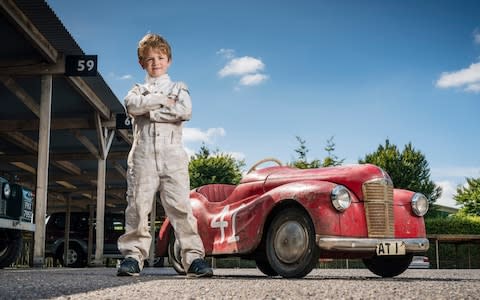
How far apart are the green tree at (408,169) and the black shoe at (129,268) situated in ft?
108

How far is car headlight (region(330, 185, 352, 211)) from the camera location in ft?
16.8

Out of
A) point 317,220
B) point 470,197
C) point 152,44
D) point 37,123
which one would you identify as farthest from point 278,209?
point 470,197

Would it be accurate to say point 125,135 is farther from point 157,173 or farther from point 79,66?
point 157,173

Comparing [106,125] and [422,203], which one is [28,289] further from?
[106,125]

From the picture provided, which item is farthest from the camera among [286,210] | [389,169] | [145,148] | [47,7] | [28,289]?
[389,169]

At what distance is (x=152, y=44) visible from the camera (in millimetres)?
5059

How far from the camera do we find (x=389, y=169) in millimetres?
37562

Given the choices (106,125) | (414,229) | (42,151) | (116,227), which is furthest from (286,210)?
(116,227)

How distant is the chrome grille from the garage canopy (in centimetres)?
542

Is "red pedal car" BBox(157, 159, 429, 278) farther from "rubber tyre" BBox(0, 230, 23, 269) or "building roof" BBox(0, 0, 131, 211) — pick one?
"building roof" BBox(0, 0, 131, 211)

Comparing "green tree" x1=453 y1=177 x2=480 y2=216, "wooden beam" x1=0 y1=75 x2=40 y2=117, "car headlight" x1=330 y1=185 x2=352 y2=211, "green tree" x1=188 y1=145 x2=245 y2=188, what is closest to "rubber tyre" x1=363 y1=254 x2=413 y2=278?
"car headlight" x1=330 y1=185 x2=352 y2=211

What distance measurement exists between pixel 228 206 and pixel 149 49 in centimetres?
179

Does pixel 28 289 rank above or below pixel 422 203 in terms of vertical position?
below

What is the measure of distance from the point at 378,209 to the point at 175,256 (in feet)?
7.64
